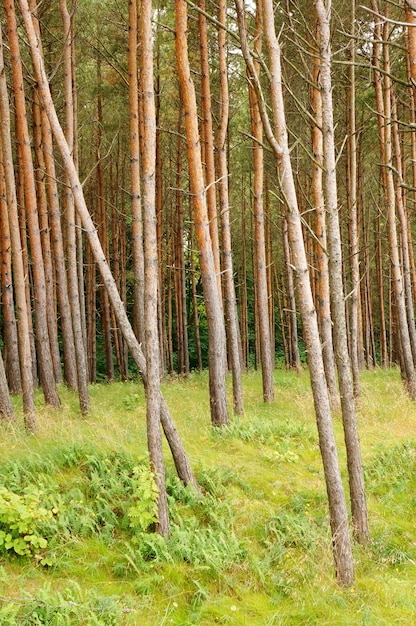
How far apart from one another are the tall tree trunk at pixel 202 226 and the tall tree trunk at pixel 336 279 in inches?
129

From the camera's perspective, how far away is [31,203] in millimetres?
9289

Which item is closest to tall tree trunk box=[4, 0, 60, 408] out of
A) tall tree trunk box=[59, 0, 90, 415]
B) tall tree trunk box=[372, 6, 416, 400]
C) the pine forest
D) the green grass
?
the pine forest

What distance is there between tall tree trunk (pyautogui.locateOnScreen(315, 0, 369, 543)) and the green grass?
52cm

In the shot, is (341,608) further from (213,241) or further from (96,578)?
(213,241)

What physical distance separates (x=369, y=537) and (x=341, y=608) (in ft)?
4.02

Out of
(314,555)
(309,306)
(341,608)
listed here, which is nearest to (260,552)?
(314,555)

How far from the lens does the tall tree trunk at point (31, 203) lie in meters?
8.63

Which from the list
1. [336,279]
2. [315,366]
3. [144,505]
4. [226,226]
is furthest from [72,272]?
[315,366]

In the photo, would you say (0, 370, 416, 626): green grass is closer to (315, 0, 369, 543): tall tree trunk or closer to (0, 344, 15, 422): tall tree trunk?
(0, 344, 15, 422): tall tree trunk

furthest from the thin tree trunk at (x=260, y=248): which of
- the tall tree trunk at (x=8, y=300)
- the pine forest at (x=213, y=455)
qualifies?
the tall tree trunk at (x=8, y=300)

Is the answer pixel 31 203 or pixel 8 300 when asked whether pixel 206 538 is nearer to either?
pixel 31 203

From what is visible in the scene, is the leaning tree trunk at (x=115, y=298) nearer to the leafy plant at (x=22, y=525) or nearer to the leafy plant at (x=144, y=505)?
the leafy plant at (x=144, y=505)

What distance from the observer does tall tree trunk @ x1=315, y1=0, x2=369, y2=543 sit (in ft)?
17.3

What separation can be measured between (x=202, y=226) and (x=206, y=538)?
4.92 m
